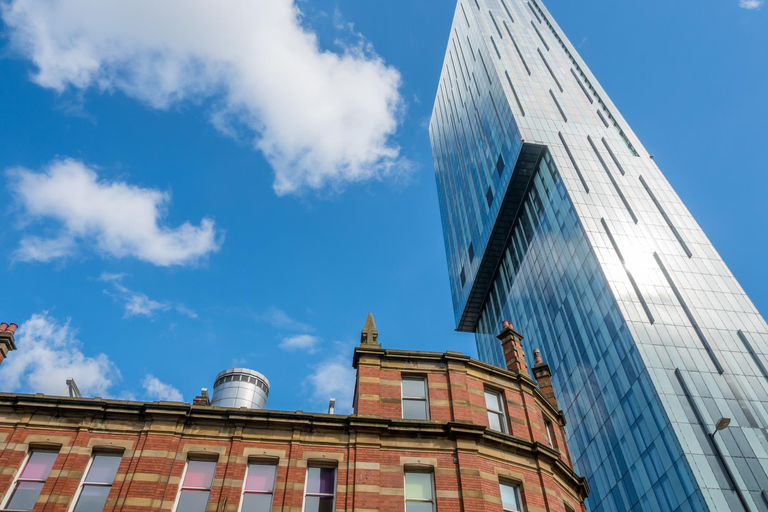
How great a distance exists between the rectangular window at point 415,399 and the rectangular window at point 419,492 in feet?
7.89

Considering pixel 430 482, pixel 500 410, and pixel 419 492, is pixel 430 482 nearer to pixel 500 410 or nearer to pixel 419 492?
pixel 419 492

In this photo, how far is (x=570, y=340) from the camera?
68625 mm

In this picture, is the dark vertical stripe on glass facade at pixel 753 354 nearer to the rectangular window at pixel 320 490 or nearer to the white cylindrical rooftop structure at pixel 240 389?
the white cylindrical rooftop structure at pixel 240 389

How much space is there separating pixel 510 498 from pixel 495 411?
12.0ft

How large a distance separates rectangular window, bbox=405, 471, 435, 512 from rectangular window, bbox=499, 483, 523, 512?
8.59 ft

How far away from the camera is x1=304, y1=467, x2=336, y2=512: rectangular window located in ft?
62.1

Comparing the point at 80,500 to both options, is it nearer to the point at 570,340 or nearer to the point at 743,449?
the point at 743,449

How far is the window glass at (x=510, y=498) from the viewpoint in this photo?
1995cm

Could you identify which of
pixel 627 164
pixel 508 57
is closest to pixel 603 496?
pixel 627 164

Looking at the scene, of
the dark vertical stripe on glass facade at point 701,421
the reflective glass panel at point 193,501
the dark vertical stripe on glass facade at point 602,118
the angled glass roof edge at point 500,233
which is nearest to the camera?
the reflective glass panel at point 193,501

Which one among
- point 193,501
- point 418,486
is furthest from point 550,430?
point 193,501

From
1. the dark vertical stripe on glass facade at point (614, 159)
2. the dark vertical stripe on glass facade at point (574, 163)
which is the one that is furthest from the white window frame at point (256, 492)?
the dark vertical stripe on glass facade at point (614, 159)

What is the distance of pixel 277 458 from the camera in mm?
19922

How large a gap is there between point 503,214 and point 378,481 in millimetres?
79335
